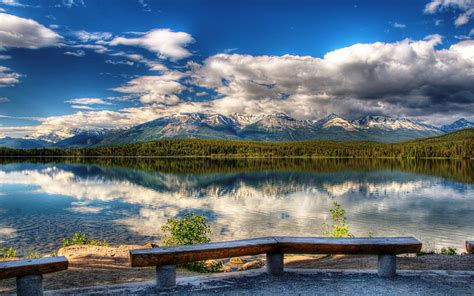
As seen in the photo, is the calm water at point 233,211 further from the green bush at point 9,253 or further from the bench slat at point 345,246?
the bench slat at point 345,246

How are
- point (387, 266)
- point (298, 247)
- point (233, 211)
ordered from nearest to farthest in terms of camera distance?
point (298, 247), point (387, 266), point (233, 211)

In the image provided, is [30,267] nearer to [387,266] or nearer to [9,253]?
[387,266]

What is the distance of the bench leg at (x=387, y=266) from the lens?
9906 millimetres

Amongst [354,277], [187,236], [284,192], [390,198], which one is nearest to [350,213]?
[390,198]

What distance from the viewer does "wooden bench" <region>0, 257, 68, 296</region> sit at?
775 cm

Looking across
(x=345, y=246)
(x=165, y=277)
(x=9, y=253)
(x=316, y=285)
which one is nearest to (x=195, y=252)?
(x=165, y=277)

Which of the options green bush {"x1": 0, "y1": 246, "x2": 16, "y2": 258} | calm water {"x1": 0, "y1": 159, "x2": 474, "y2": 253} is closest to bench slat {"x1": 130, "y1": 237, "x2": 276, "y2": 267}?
green bush {"x1": 0, "y1": 246, "x2": 16, "y2": 258}

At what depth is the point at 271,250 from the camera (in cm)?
962

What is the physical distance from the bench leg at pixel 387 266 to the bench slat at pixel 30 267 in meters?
7.27

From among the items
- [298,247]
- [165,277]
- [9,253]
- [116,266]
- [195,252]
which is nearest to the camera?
[195,252]

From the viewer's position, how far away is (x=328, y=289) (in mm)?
8953

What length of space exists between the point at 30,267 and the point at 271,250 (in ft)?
16.9

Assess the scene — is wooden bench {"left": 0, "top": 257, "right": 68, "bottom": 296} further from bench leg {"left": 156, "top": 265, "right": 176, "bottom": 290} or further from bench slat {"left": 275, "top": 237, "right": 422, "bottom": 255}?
bench slat {"left": 275, "top": 237, "right": 422, "bottom": 255}

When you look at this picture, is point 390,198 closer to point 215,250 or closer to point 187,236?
point 187,236
